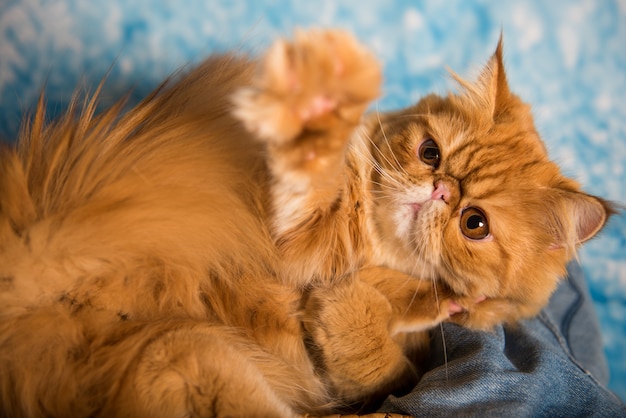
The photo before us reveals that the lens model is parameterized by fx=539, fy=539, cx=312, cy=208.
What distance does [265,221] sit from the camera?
1419mm

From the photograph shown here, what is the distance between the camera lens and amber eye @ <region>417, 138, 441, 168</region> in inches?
59.4

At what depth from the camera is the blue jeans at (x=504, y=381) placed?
1.31m

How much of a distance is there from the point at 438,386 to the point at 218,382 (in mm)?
584

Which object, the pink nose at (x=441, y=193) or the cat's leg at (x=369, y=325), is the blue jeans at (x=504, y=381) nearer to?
the cat's leg at (x=369, y=325)

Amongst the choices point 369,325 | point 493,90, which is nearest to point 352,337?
point 369,325

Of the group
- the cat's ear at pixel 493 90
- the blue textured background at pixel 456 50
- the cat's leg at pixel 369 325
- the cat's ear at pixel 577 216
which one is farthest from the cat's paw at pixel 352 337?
the blue textured background at pixel 456 50

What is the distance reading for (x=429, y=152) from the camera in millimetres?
1519

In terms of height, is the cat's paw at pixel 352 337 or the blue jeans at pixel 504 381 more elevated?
the cat's paw at pixel 352 337

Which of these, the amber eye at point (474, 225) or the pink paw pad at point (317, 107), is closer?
the pink paw pad at point (317, 107)

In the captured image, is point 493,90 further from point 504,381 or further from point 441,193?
point 504,381

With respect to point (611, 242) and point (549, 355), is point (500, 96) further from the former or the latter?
point (611, 242)

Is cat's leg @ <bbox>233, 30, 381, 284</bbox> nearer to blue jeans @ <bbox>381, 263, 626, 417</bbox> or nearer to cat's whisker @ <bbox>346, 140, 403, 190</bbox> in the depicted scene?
cat's whisker @ <bbox>346, 140, 403, 190</bbox>

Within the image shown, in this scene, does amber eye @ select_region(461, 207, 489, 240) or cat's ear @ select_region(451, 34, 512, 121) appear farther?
cat's ear @ select_region(451, 34, 512, 121)

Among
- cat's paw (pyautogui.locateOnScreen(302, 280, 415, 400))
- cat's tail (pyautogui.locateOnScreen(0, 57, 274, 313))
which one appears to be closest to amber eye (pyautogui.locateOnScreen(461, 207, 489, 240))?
cat's paw (pyautogui.locateOnScreen(302, 280, 415, 400))
